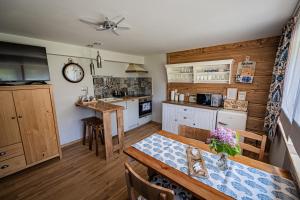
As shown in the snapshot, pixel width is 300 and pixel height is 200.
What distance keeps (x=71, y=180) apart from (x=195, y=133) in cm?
191

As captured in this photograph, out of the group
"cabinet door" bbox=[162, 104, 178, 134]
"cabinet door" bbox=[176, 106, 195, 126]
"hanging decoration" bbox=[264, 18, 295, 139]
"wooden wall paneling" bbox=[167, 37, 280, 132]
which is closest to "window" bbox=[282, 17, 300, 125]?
"hanging decoration" bbox=[264, 18, 295, 139]

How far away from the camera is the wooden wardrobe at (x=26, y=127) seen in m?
1.88

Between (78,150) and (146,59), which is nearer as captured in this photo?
(78,150)

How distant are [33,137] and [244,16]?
342cm

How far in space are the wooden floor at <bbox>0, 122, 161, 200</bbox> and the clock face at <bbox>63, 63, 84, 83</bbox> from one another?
158cm

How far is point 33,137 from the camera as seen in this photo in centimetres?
212

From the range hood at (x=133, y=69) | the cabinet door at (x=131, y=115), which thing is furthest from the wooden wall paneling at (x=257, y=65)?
the cabinet door at (x=131, y=115)

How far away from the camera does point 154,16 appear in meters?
1.55

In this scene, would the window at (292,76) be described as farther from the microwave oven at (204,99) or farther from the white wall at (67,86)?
the white wall at (67,86)

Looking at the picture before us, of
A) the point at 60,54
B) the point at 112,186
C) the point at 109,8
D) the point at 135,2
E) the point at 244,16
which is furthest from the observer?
the point at 60,54

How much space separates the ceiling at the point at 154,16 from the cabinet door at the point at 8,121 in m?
1.00

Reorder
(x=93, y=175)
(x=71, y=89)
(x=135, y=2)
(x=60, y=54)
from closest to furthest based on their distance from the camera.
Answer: (x=135, y=2), (x=93, y=175), (x=60, y=54), (x=71, y=89)

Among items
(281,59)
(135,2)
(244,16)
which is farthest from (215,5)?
(281,59)

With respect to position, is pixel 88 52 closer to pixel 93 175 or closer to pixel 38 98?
pixel 38 98
